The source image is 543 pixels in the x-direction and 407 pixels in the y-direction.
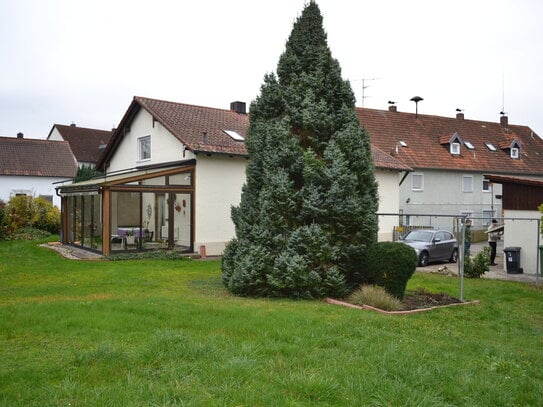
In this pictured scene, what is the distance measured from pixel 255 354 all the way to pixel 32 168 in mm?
37117

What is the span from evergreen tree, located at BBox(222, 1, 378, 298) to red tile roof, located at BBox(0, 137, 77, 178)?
101 ft

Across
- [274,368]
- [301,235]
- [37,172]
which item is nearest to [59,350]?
[274,368]

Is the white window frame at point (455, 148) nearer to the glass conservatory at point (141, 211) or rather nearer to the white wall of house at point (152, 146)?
the white wall of house at point (152, 146)

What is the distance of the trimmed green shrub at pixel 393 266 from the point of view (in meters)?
10.5

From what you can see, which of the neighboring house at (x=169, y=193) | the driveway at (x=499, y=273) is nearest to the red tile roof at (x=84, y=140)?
the neighboring house at (x=169, y=193)

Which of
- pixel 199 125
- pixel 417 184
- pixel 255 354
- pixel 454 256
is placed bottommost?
pixel 454 256

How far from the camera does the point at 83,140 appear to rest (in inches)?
1994

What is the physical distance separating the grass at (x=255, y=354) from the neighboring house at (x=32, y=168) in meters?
30.0

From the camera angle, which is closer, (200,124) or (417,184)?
(200,124)

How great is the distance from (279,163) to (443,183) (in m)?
26.6

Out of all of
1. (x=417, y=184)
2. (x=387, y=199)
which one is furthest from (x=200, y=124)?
(x=417, y=184)

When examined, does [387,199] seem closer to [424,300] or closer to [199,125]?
[199,125]

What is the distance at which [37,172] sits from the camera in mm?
38312

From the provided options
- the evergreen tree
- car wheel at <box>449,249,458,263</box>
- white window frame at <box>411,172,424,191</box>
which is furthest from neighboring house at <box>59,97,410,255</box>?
white window frame at <box>411,172,424,191</box>
